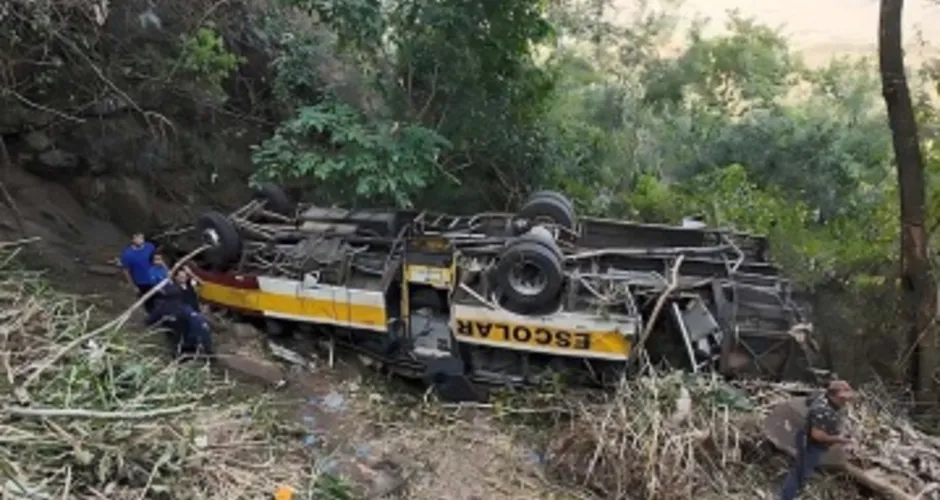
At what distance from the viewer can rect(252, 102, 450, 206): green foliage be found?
30.1 feet

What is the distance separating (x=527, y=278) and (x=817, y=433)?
98.3 inches

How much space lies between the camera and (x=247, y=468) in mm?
5188

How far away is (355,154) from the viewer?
9289 mm

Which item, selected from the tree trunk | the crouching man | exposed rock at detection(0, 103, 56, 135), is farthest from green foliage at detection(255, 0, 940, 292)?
exposed rock at detection(0, 103, 56, 135)

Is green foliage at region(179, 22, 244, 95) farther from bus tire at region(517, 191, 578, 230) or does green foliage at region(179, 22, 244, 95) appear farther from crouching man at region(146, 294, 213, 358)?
bus tire at region(517, 191, 578, 230)

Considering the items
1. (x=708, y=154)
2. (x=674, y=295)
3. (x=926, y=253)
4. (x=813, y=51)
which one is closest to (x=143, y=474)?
(x=674, y=295)

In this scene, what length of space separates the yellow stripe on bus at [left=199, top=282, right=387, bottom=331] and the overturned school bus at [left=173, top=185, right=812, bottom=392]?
13 mm

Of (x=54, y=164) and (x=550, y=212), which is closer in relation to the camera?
(x=550, y=212)

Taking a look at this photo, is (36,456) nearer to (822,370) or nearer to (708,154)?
(822,370)

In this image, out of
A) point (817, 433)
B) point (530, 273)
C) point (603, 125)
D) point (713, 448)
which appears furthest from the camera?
point (603, 125)

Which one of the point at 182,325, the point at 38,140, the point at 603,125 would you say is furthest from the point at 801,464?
the point at 603,125

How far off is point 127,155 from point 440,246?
17.3 feet

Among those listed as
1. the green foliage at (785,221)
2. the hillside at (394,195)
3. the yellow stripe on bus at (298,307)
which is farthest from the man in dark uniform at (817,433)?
the green foliage at (785,221)

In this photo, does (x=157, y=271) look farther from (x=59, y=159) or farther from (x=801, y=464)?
(x=801, y=464)
